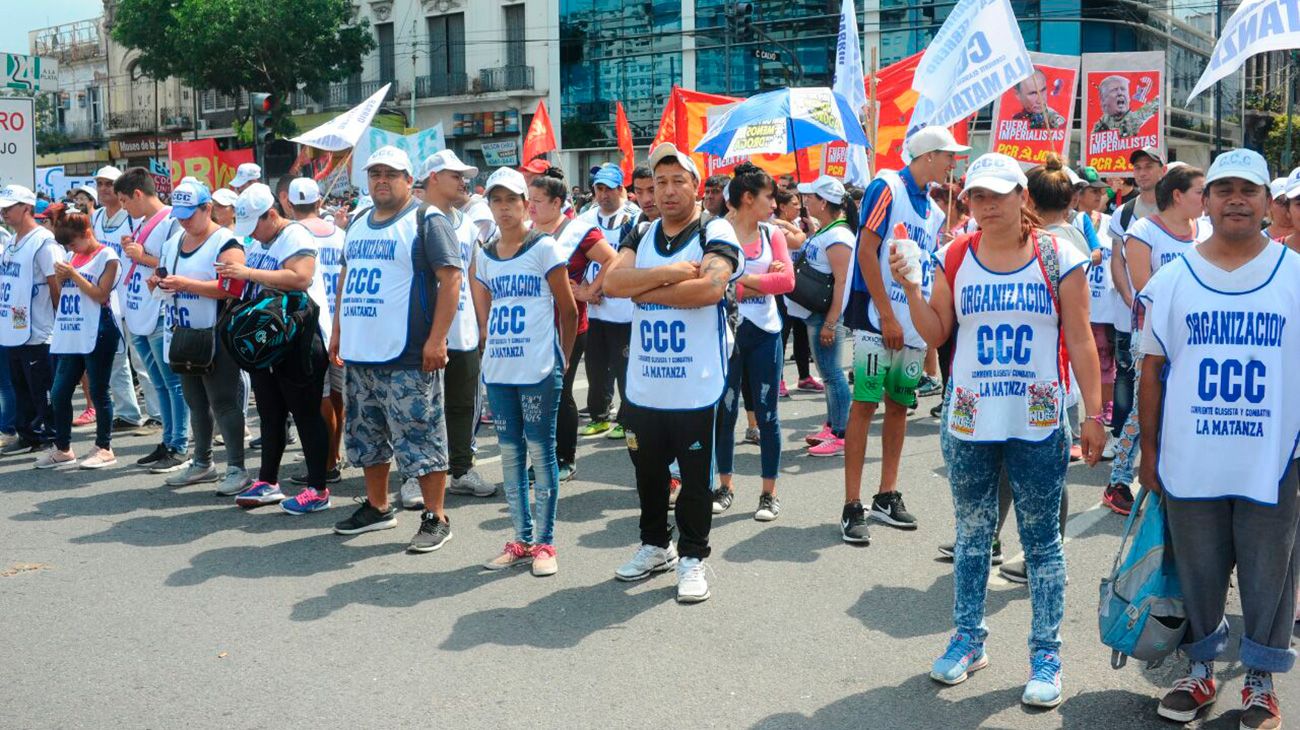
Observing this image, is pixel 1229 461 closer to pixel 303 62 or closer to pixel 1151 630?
pixel 1151 630

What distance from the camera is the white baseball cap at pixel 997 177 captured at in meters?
4.16

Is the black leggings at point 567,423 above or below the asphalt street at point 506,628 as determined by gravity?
above

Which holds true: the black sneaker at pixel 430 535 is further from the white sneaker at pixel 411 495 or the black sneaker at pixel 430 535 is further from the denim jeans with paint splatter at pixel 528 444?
the white sneaker at pixel 411 495

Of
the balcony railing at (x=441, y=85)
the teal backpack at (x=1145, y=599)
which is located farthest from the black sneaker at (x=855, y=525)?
the balcony railing at (x=441, y=85)

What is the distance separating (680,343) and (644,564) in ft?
3.79

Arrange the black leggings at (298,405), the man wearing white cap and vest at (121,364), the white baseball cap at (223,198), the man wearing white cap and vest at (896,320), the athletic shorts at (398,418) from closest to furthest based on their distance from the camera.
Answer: the man wearing white cap and vest at (896,320)
the athletic shorts at (398,418)
the black leggings at (298,405)
the white baseball cap at (223,198)
the man wearing white cap and vest at (121,364)

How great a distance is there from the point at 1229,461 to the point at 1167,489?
23 centimetres

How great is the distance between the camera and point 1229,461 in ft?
12.8

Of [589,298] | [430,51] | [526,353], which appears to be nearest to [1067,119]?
[589,298]

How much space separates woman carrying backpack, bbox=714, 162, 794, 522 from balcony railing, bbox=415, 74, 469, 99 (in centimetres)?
4246

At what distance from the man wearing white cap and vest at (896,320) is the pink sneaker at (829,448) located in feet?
7.30

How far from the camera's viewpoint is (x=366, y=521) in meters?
6.79

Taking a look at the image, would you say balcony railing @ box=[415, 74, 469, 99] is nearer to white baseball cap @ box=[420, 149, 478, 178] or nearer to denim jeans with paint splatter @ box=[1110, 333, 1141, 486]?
white baseball cap @ box=[420, 149, 478, 178]

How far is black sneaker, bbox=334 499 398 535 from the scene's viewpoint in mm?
6746
